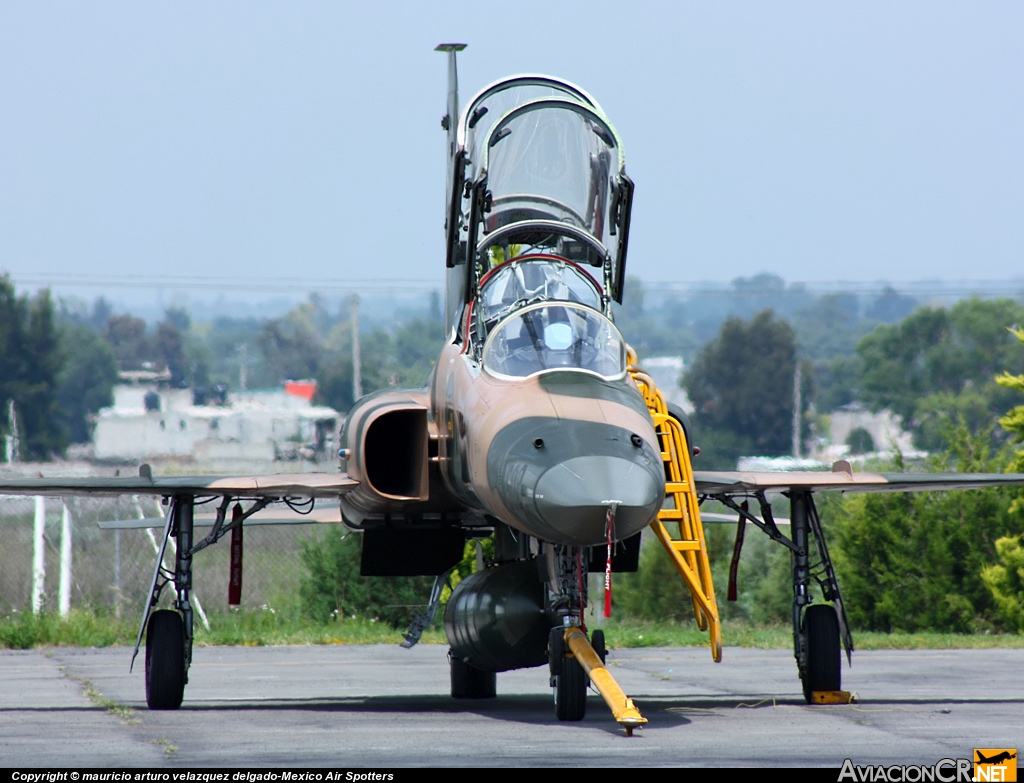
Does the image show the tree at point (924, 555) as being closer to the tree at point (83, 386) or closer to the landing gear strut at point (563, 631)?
the landing gear strut at point (563, 631)

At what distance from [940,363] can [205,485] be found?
83254mm

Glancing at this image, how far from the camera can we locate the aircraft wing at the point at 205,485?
37.0 ft

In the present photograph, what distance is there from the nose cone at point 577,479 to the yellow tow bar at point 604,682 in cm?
88

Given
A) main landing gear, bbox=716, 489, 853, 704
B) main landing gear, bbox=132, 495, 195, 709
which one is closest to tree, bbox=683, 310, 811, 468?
main landing gear, bbox=716, 489, 853, 704

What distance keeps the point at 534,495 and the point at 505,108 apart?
4407 mm

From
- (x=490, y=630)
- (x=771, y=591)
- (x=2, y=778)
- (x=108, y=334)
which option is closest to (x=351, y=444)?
(x=490, y=630)

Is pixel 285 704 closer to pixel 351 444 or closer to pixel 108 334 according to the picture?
pixel 351 444

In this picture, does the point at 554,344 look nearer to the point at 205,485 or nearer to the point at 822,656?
the point at 205,485

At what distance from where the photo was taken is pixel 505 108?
11.7m

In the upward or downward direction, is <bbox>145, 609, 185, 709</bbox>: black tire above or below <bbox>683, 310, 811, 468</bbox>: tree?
below

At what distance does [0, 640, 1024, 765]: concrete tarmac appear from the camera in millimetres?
7598

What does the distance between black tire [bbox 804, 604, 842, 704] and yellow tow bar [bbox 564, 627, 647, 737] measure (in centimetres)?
272

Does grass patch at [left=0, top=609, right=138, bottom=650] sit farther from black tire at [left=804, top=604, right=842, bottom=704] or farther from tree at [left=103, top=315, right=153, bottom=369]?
tree at [left=103, top=315, right=153, bottom=369]

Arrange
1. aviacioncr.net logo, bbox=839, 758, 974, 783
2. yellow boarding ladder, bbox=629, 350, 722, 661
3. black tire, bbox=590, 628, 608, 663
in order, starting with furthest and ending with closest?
yellow boarding ladder, bbox=629, 350, 722, 661, black tire, bbox=590, 628, 608, 663, aviacioncr.net logo, bbox=839, 758, 974, 783
